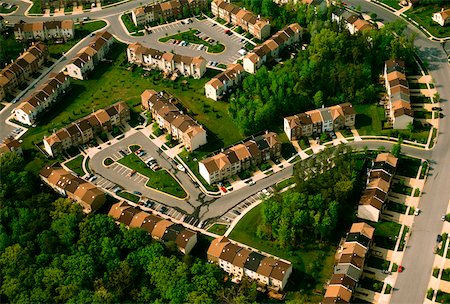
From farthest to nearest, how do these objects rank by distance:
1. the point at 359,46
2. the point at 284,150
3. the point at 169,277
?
the point at 359,46 → the point at 284,150 → the point at 169,277

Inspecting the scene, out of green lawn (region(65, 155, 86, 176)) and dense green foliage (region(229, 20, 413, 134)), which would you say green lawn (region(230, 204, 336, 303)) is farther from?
green lawn (region(65, 155, 86, 176))

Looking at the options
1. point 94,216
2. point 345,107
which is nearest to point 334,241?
point 345,107

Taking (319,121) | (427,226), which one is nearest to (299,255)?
(427,226)

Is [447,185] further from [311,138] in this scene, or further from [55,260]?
[55,260]

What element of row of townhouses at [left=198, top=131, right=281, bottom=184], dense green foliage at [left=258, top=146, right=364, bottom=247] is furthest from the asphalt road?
row of townhouses at [left=198, top=131, right=281, bottom=184]

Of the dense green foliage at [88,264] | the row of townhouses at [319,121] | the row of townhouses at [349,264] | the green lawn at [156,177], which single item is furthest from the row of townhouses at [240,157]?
the row of townhouses at [349,264]

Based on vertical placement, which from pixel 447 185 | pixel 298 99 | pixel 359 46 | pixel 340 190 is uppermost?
pixel 359 46
